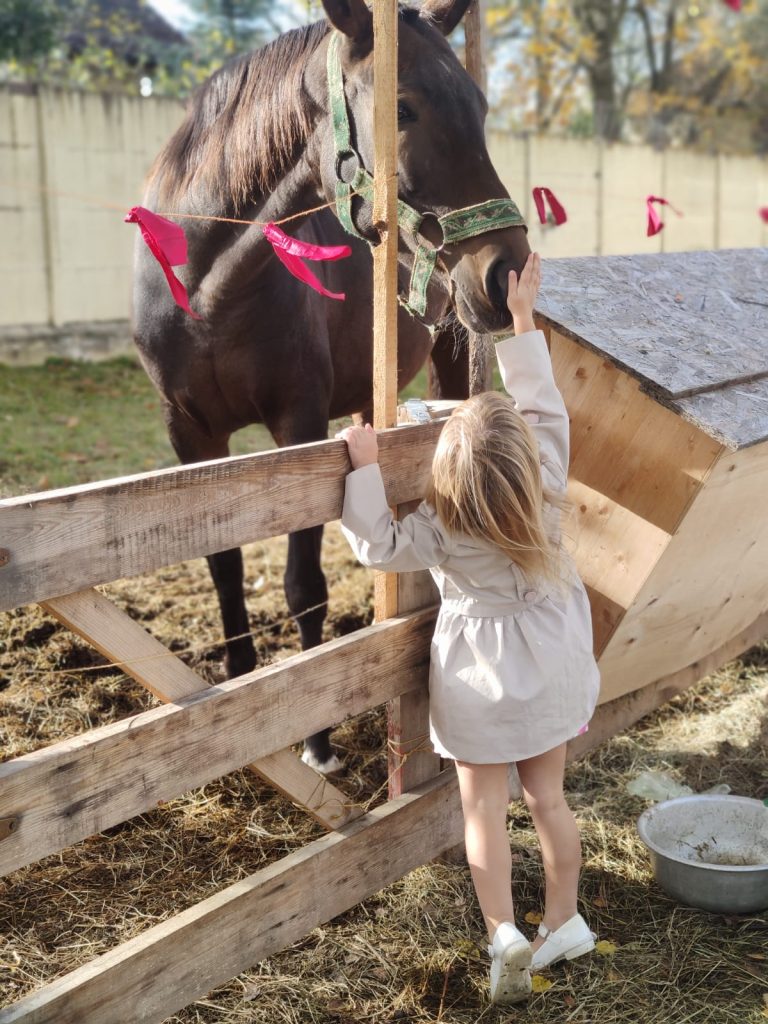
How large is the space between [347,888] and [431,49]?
221 centimetres

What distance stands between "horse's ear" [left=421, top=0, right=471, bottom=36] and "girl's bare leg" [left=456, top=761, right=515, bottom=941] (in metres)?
2.08

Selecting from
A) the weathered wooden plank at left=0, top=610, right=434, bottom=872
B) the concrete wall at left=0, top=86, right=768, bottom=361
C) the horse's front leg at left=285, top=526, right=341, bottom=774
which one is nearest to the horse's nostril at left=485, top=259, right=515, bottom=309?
the weathered wooden plank at left=0, top=610, right=434, bottom=872

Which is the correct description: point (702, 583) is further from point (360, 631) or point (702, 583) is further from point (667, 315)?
point (360, 631)

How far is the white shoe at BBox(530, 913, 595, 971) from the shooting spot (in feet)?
8.03

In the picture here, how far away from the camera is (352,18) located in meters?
2.66

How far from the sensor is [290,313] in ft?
10.9

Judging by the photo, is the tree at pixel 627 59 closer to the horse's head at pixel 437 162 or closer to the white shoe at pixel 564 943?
the horse's head at pixel 437 162

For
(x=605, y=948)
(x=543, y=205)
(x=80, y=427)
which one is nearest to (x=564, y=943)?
(x=605, y=948)

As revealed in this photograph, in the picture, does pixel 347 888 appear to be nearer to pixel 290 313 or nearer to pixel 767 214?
pixel 290 313

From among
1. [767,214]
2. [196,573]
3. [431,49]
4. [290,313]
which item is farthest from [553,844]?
[767,214]

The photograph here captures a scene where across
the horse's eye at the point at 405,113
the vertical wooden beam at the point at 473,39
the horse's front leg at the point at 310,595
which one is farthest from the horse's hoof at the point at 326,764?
the vertical wooden beam at the point at 473,39

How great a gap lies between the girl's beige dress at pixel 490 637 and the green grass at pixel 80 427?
2.49m

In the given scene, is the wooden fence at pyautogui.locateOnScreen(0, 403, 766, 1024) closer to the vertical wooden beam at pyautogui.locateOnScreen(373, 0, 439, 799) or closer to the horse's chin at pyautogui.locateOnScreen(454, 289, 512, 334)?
the vertical wooden beam at pyautogui.locateOnScreen(373, 0, 439, 799)

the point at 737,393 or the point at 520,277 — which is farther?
the point at 737,393
